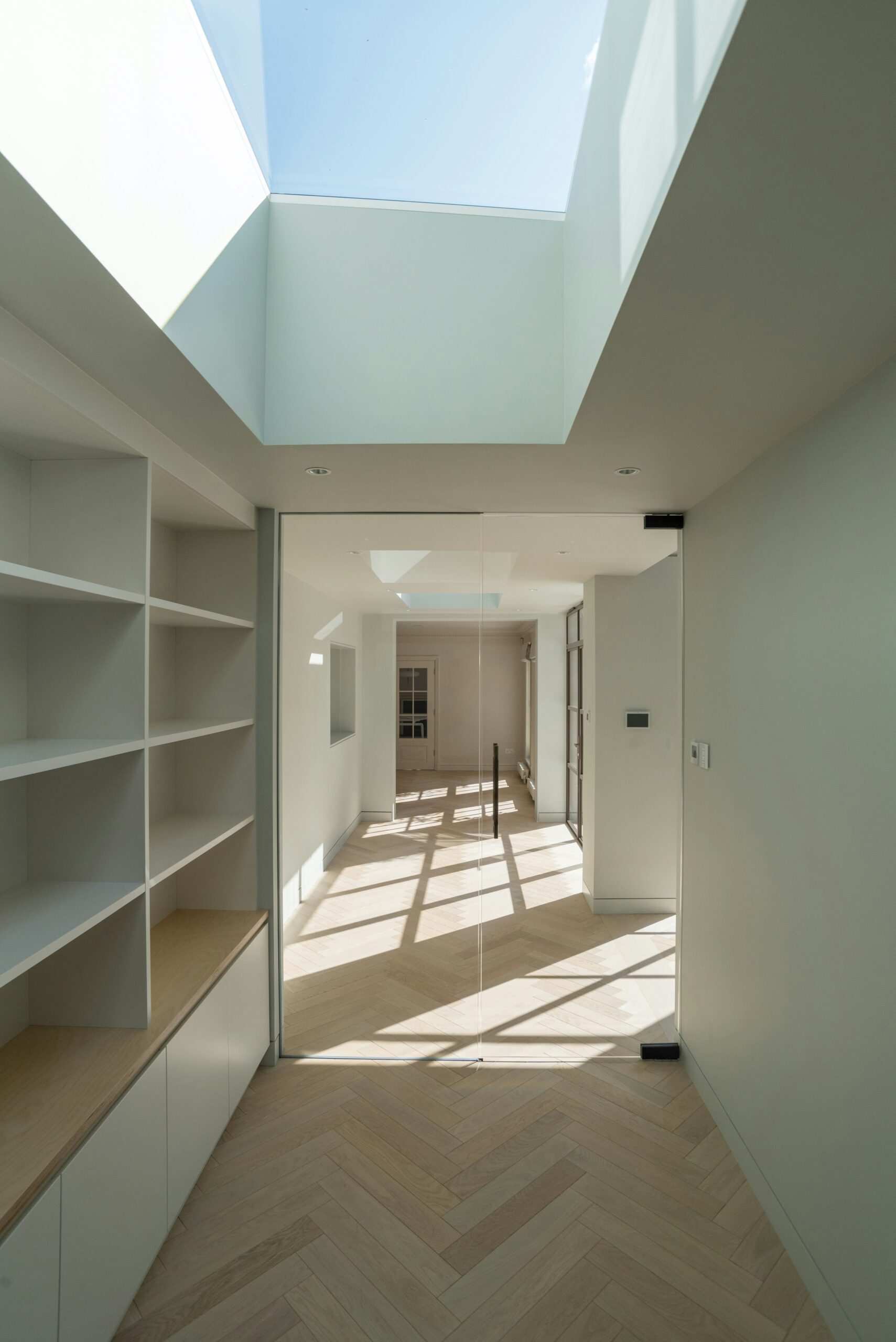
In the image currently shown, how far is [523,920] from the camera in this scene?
383cm

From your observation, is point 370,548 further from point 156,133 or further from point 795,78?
Answer: point 795,78

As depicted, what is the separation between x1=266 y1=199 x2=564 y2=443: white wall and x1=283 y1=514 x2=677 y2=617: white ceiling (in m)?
0.99

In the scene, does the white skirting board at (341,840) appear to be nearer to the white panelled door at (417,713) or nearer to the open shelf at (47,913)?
the white panelled door at (417,713)

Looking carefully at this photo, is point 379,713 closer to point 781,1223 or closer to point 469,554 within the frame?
point 469,554

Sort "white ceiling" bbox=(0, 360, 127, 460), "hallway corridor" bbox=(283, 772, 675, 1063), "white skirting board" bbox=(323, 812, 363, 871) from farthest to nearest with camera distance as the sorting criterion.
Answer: "white skirting board" bbox=(323, 812, 363, 871) < "hallway corridor" bbox=(283, 772, 675, 1063) < "white ceiling" bbox=(0, 360, 127, 460)

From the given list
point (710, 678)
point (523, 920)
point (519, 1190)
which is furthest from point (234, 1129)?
point (710, 678)

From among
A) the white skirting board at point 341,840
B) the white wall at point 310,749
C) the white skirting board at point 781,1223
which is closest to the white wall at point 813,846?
the white skirting board at point 781,1223

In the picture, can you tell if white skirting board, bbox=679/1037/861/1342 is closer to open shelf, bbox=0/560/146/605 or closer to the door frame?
the door frame

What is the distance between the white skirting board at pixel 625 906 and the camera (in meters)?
3.63

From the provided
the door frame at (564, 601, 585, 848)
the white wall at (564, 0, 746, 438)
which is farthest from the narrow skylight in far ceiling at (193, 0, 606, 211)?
the door frame at (564, 601, 585, 848)

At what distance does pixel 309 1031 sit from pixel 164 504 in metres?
2.41

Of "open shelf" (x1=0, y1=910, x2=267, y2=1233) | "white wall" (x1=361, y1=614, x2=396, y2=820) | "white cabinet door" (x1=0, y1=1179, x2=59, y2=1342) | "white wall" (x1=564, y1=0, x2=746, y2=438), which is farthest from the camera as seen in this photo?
"white wall" (x1=361, y1=614, x2=396, y2=820)

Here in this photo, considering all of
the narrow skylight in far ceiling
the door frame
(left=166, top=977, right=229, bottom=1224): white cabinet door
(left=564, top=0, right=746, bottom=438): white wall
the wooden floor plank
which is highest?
the narrow skylight in far ceiling

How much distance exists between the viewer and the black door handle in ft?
11.3
